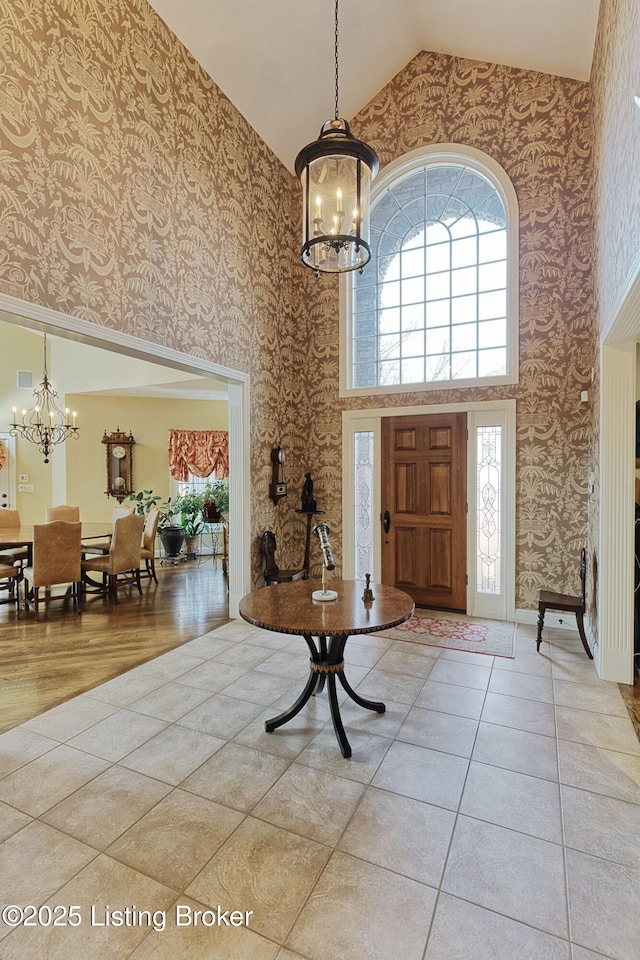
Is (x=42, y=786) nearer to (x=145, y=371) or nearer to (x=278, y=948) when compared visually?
(x=278, y=948)

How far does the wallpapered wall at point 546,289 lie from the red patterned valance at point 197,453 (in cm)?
519

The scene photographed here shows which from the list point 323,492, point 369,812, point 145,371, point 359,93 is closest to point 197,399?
point 145,371

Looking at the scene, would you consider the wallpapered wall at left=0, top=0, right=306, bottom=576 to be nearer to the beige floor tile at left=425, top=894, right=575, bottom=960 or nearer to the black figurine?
the black figurine

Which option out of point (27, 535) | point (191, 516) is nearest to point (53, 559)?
Answer: point (27, 535)

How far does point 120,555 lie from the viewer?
5.43 m

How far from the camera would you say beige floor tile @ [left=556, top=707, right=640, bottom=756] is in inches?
96.0

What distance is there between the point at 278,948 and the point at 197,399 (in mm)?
8073

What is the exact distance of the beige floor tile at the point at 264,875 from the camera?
59.7 inches

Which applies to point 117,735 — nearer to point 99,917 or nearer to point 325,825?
point 99,917

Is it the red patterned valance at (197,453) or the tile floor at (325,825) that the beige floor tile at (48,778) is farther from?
the red patterned valance at (197,453)

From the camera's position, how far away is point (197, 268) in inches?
156

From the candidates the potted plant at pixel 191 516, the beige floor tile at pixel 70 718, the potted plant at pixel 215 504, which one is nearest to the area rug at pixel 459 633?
the beige floor tile at pixel 70 718

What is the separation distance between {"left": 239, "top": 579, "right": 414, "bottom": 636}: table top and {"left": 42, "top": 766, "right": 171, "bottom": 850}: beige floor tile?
35.1 inches

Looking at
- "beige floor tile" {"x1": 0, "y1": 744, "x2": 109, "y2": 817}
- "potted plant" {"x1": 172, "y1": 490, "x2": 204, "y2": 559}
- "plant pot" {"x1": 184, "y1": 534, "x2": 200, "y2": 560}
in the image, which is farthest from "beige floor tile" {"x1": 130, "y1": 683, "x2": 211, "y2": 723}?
"plant pot" {"x1": 184, "y1": 534, "x2": 200, "y2": 560}
